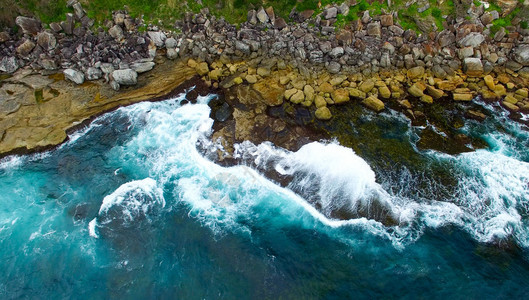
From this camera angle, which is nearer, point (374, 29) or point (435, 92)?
point (435, 92)

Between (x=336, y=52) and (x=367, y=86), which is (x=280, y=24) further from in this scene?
(x=367, y=86)

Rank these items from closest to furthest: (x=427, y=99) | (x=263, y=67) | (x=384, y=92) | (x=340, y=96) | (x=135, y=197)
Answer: (x=135, y=197) → (x=340, y=96) → (x=427, y=99) → (x=384, y=92) → (x=263, y=67)

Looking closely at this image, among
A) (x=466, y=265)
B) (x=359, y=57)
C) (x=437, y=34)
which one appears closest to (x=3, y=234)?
(x=466, y=265)

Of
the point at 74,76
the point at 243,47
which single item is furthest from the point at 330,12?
the point at 74,76

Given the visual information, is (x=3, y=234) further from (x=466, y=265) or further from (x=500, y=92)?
(x=500, y=92)

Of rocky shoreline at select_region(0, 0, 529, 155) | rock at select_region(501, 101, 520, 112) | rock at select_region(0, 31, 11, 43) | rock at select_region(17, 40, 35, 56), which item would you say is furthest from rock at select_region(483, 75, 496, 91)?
rock at select_region(0, 31, 11, 43)

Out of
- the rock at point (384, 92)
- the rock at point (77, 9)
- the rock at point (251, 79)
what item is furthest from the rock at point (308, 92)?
the rock at point (77, 9)
